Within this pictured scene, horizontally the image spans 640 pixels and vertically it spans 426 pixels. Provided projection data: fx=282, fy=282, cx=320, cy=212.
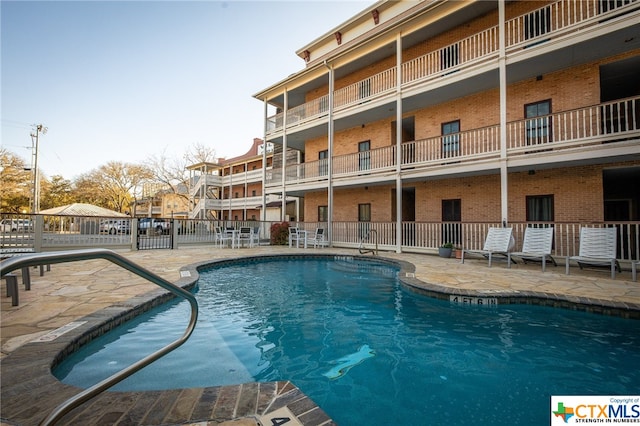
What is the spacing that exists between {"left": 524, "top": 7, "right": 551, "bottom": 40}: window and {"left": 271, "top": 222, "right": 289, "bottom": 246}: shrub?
12.3m

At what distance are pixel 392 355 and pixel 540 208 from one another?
982 centimetres

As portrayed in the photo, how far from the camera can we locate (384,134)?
46.6 ft

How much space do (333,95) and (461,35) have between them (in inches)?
235

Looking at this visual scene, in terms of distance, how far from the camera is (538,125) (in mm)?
9586

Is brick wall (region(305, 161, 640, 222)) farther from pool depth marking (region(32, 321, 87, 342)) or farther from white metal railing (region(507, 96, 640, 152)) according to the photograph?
pool depth marking (region(32, 321, 87, 342))

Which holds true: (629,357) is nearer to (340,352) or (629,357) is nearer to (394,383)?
(394,383)

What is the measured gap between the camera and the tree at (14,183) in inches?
1032

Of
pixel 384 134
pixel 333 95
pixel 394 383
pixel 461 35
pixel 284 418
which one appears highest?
pixel 461 35

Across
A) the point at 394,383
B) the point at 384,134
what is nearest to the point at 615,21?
the point at 384,134

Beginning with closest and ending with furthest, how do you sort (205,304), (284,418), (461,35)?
(284,418), (205,304), (461,35)

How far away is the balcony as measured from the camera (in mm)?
7957

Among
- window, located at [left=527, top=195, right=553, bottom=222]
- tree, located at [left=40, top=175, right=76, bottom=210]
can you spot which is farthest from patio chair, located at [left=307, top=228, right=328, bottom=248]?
tree, located at [left=40, top=175, right=76, bottom=210]

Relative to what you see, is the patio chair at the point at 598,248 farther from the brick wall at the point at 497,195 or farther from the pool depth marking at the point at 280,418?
the pool depth marking at the point at 280,418

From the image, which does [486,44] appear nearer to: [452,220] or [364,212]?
[452,220]
